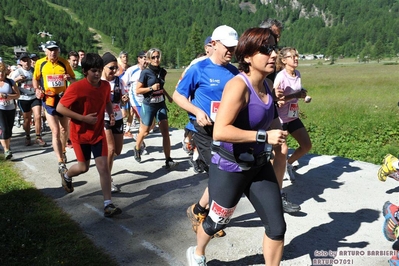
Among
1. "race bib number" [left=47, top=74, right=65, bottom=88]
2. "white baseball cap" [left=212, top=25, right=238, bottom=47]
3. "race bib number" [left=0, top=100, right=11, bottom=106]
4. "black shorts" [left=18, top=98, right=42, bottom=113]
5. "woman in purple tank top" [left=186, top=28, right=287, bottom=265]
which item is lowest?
"black shorts" [left=18, top=98, right=42, bottom=113]

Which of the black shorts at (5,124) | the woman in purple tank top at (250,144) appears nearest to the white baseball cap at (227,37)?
the woman in purple tank top at (250,144)

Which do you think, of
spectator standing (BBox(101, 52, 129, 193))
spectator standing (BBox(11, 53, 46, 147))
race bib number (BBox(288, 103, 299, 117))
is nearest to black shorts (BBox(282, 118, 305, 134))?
race bib number (BBox(288, 103, 299, 117))

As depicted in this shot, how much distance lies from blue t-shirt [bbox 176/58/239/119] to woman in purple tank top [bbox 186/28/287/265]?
987mm

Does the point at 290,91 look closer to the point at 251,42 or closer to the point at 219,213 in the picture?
the point at 251,42

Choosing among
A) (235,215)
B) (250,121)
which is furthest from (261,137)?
(235,215)

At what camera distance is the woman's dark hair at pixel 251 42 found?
293 centimetres

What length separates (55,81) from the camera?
725cm

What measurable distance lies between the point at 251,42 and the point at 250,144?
803 mm

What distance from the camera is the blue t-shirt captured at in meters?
4.13

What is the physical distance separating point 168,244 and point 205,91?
172 centimetres

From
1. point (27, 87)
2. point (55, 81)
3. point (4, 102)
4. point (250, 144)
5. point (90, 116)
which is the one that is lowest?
point (27, 87)

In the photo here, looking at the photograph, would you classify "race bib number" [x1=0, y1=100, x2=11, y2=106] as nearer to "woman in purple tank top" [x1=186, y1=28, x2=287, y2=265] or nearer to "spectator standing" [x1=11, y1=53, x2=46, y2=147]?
"spectator standing" [x1=11, y1=53, x2=46, y2=147]

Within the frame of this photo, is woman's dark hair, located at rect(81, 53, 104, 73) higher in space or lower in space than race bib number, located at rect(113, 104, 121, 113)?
higher

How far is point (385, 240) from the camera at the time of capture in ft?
13.6
